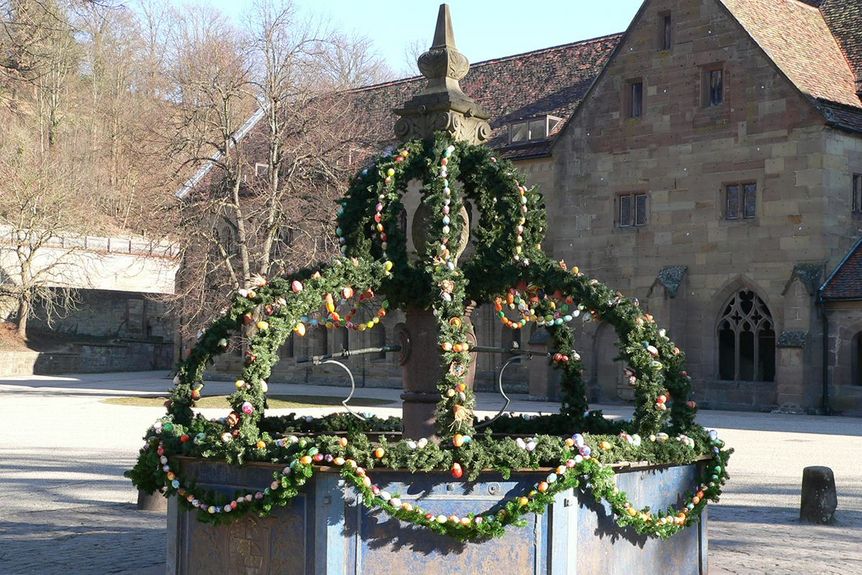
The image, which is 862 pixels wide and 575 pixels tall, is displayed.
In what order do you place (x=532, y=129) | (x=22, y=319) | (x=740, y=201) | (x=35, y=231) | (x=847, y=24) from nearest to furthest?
1. (x=740, y=201)
2. (x=847, y=24)
3. (x=532, y=129)
4. (x=35, y=231)
5. (x=22, y=319)

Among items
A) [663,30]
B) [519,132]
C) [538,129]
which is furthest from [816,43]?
[519,132]

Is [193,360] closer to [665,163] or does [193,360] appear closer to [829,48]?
[665,163]

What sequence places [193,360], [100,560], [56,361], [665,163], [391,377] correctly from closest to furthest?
[193,360]
[100,560]
[665,163]
[391,377]
[56,361]

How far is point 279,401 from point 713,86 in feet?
49.3

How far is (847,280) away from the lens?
31.8 m

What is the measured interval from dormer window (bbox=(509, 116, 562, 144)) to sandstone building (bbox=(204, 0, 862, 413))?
0.45m

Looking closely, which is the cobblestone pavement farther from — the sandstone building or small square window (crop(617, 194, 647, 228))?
small square window (crop(617, 194, 647, 228))

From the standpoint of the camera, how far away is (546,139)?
3934 cm

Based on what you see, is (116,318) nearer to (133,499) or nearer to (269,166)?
(269,166)

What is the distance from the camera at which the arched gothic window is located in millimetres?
33219

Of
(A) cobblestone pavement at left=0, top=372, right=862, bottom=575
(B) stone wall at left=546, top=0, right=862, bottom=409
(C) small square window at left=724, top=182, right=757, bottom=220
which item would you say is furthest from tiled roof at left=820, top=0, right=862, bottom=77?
(A) cobblestone pavement at left=0, top=372, right=862, bottom=575

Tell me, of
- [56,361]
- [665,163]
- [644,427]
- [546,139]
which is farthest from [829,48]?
[56,361]

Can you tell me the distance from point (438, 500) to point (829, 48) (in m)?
31.6

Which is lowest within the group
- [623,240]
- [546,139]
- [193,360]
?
[193,360]
